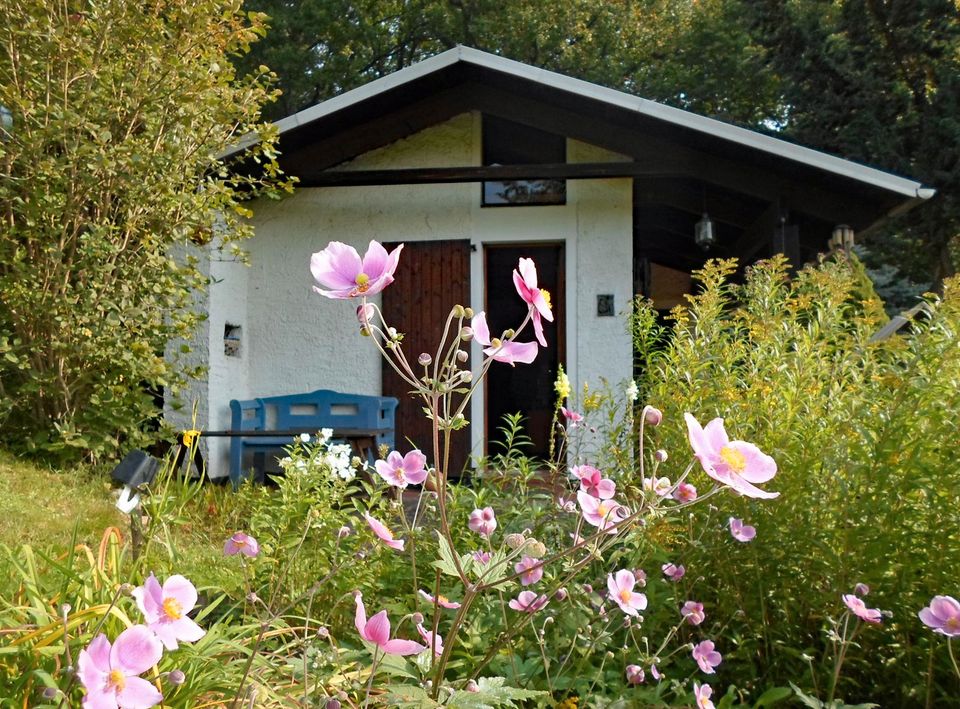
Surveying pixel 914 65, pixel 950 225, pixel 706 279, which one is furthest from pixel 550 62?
pixel 706 279

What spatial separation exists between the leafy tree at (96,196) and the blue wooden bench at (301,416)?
4.44 ft

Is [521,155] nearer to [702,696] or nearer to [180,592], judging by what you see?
[702,696]

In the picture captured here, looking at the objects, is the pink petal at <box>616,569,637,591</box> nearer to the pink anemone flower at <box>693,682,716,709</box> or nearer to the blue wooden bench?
the pink anemone flower at <box>693,682,716,709</box>

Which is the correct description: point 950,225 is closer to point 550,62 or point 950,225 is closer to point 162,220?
point 550,62

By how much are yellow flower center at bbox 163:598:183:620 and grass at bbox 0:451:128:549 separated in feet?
8.96

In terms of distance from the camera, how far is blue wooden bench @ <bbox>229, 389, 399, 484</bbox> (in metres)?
7.21

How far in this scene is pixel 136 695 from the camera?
1.09 meters

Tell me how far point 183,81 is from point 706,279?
4.39m

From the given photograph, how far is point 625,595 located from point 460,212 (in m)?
6.58

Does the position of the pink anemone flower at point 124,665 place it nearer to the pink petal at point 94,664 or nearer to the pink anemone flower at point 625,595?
the pink petal at point 94,664

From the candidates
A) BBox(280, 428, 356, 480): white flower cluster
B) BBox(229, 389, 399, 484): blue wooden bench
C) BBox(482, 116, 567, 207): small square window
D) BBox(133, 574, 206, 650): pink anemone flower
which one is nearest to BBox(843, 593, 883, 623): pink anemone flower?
BBox(133, 574, 206, 650): pink anemone flower

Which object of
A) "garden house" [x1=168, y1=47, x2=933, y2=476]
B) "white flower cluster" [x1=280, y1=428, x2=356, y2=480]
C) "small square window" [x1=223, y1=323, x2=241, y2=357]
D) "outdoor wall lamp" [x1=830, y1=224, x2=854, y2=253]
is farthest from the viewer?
"small square window" [x1=223, y1=323, x2=241, y2=357]

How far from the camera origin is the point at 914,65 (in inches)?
683

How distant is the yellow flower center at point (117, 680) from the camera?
106 centimetres
